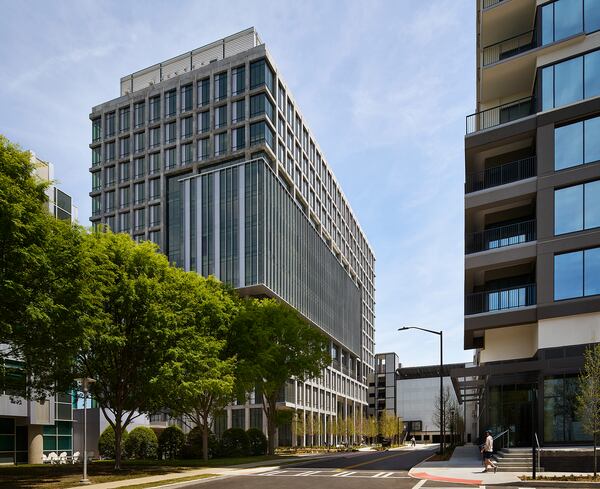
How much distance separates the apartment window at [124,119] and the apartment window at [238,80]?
63.5 ft

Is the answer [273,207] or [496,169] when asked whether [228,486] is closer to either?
[496,169]

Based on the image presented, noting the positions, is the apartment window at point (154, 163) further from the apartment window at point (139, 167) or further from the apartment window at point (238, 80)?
the apartment window at point (238, 80)

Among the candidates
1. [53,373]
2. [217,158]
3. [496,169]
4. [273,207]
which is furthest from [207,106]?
[53,373]

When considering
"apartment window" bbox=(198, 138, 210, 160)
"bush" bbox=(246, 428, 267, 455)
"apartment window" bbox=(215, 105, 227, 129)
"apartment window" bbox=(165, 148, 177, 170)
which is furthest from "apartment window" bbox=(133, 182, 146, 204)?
"bush" bbox=(246, 428, 267, 455)

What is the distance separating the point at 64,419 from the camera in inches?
1859

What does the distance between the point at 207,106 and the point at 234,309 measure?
1966 inches

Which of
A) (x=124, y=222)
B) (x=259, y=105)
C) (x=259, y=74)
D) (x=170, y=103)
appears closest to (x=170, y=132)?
(x=170, y=103)

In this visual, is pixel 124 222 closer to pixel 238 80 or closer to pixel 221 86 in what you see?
pixel 221 86

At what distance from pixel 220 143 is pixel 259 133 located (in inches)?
254

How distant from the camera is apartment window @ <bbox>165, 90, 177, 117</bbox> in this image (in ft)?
294

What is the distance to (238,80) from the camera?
84.2 meters

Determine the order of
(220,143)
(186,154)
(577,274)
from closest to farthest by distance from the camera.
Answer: (577,274)
(220,143)
(186,154)

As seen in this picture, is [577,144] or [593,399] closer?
[593,399]

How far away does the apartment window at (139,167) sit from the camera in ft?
299
